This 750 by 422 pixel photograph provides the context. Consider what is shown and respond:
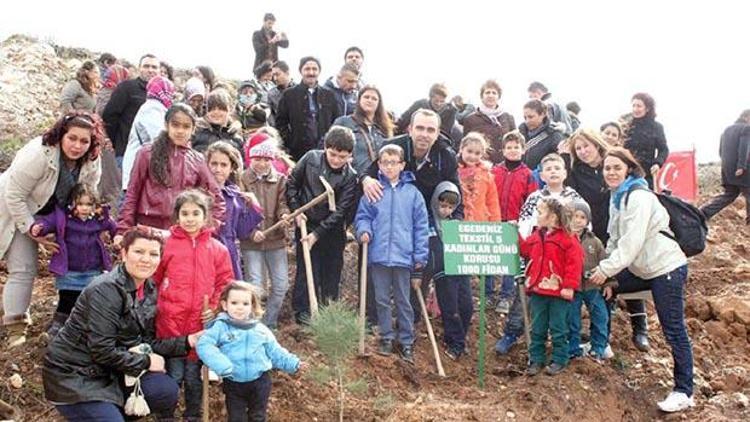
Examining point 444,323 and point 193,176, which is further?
point 444,323

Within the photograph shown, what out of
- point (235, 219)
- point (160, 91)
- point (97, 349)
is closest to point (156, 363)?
point (97, 349)

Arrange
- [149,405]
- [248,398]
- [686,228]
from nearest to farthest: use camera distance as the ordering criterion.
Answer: [149,405] → [248,398] → [686,228]

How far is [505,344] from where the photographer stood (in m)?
7.73

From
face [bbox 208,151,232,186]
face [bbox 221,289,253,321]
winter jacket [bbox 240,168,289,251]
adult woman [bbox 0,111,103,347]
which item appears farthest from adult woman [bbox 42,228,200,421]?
winter jacket [bbox 240,168,289,251]

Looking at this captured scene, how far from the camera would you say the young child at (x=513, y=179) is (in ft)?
25.6

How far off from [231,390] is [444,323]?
3.12 meters

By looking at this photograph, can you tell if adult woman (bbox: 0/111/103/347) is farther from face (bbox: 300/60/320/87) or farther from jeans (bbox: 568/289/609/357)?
jeans (bbox: 568/289/609/357)

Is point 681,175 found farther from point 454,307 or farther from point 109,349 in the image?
point 109,349

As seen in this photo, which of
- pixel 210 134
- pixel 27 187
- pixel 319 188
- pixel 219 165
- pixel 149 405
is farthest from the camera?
pixel 210 134

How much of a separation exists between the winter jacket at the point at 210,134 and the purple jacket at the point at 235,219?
0.88 meters

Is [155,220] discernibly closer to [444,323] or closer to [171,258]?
[171,258]

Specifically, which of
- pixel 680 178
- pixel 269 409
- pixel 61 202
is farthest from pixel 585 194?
pixel 680 178

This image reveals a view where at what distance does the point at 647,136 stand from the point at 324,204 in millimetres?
4674

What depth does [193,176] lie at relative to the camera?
18.9ft
